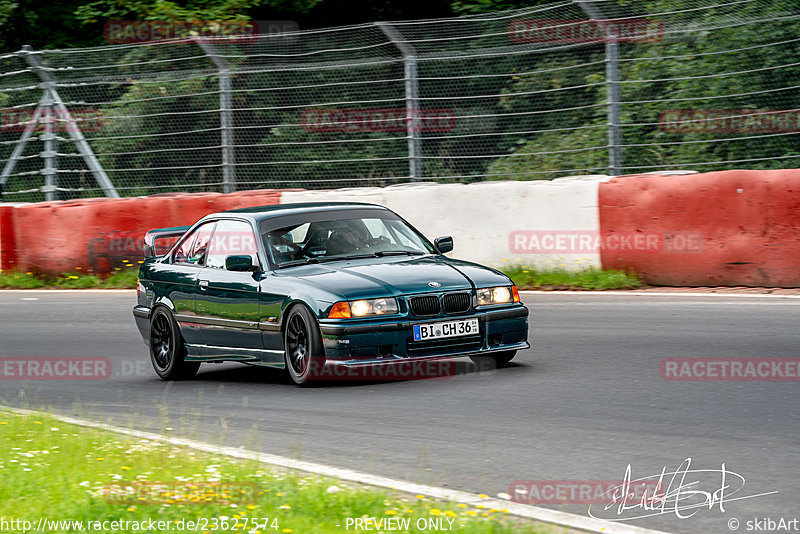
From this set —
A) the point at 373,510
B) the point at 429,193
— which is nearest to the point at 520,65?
the point at 429,193

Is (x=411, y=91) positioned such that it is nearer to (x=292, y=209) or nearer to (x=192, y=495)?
(x=292, y=209)

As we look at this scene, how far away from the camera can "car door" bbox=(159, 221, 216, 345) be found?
1051cm

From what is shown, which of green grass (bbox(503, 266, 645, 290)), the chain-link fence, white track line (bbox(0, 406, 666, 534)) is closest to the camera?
white track line (bbox(0, 406, 666, 534))

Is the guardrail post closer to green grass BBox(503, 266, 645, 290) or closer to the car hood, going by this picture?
green grass BBox(503, 266, 645, 290)

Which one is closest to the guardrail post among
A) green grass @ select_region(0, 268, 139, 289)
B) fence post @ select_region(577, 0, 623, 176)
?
green grass @ select_region(0, 268, 139, 289)

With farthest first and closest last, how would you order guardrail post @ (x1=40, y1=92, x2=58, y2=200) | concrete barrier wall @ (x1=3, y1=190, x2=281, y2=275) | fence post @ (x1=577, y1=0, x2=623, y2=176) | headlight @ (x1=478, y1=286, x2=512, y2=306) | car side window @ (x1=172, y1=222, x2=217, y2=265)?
guardrail post @ (x1=40, y1=92, x2=58, y2=200) < concrete barrier wall @ (x1=3, y1=190, x2=281, y2=275) < fence post @ (x1=577, y1=0, x2=623, y2=176) < car side window @ (x1=172, y1=222, x2=217, y2=265) < headlight @ (x1=478, y1=286, x2=512, y2=306)

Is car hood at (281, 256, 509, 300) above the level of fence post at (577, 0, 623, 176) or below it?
below

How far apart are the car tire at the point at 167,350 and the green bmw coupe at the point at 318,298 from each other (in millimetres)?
11

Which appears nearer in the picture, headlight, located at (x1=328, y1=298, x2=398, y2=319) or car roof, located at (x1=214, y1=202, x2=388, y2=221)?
headlight, located at (x1=328, y1=298, x2=398, y2=319)

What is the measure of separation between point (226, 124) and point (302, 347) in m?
9.73

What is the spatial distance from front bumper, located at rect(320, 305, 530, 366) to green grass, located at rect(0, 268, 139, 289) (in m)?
9.05

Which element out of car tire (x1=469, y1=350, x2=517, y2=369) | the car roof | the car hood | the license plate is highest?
the car roof

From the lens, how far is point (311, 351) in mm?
9086

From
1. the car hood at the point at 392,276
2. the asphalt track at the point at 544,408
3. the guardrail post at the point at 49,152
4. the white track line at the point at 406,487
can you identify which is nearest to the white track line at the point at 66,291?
the guardrail post at the point at 49,152
